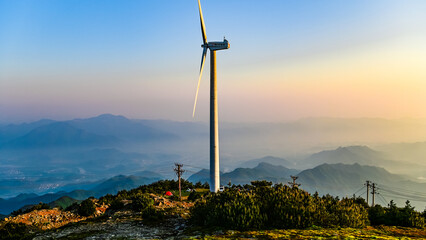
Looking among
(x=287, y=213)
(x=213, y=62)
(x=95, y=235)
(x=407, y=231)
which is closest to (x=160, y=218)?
(x=95, y=235)

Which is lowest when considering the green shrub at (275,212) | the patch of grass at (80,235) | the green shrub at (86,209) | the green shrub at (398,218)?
the green shrub at (86,209)

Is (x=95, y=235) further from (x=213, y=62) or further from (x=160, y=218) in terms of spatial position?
(x=213, y=62)

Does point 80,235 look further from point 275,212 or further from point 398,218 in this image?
point 398,218

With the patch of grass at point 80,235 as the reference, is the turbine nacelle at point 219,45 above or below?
above

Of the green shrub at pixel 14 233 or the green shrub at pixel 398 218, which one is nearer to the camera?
the green shrub at pixel 398 218


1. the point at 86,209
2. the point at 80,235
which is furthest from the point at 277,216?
the point at 86,209

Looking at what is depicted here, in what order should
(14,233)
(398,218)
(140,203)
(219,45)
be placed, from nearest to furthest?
1. (398,218)
2. (14,233)
3. (140,203)
4. (219,45)

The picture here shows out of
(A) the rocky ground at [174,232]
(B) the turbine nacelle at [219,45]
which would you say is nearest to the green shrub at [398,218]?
(A) the rocky ground at [174,232]

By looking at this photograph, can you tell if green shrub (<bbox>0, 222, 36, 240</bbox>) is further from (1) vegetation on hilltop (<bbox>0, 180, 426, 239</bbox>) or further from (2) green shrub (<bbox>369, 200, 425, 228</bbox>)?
(2) green shrub (<bbox>369, 200, 425, 228</bbox>)

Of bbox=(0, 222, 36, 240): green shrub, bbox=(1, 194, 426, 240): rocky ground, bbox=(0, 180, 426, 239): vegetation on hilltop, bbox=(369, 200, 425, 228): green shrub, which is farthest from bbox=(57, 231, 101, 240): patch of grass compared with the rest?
bbox=(369, 200, 425, 228): green shrub

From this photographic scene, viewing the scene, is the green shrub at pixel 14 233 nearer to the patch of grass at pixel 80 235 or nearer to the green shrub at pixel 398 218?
the patch of grass at pixel 80 235

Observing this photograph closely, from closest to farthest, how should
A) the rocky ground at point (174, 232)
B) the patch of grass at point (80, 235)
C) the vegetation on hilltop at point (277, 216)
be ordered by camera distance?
1. the rocky ground at point (174, 232)
2. the vegetation on hilltop at point (277, 216)
3. the patch of grass at point (80, 235)
